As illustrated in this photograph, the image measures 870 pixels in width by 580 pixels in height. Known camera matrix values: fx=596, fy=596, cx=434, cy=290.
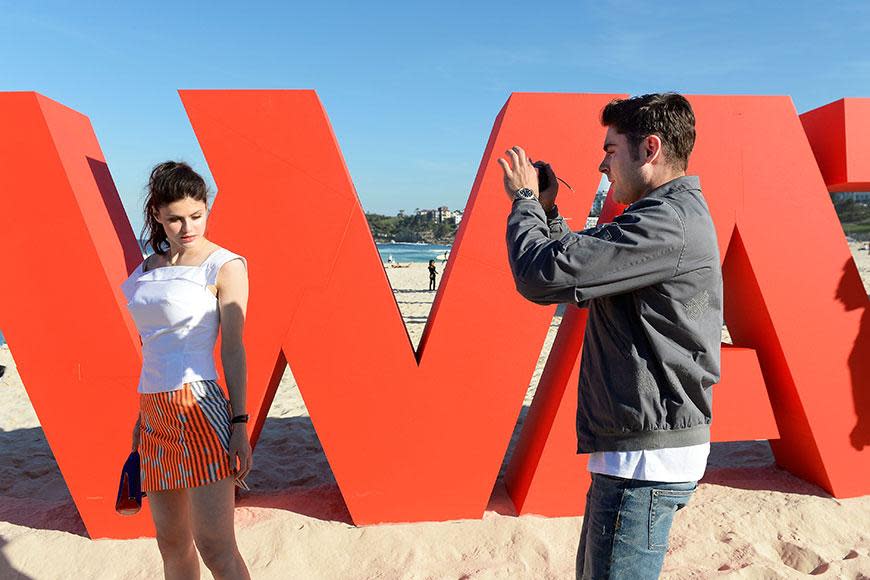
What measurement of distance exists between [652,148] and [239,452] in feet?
5.88

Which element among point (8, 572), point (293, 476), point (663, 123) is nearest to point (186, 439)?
point (663, 123)

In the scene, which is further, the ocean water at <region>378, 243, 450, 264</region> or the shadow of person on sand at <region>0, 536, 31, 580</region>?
the ocean water at <region>378, 243, 450, 264</region>

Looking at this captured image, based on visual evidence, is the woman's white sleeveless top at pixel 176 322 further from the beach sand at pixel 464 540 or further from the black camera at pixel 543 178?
the beach sand at pixel 464 540

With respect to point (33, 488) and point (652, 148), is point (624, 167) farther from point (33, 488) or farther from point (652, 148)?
point (33, 488)

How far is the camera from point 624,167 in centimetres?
174

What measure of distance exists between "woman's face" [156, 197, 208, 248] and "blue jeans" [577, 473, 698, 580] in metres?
1.74

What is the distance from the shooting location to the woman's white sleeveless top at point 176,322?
2.22 meters

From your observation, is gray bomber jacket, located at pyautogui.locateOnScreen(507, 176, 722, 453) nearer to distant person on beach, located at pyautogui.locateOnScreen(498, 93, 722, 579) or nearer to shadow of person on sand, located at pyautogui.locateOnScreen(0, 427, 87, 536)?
distant person on beach, located at pyautogui.locateOnScreen(498, 93, 722, 579)

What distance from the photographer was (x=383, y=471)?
3.78 meters

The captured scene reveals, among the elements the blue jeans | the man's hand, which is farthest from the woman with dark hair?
the blue jeans

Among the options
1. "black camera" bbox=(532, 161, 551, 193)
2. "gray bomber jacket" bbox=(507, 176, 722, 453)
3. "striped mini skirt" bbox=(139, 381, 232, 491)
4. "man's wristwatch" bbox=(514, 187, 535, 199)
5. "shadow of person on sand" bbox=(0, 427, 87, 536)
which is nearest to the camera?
"gray bomber jacket" bbox=(507, 176, 722, 453)

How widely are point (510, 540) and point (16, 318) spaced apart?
3241 millimetres

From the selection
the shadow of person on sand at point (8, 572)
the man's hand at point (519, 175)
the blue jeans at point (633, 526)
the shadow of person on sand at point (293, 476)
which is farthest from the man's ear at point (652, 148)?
the shadow of person on sand at point (8, 572)

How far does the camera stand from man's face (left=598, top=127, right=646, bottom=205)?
172 centimetres
